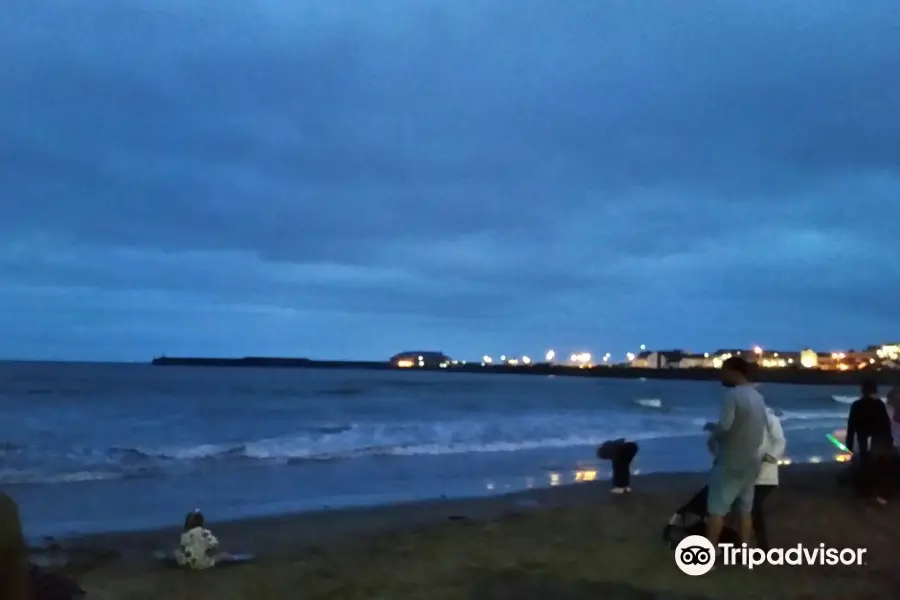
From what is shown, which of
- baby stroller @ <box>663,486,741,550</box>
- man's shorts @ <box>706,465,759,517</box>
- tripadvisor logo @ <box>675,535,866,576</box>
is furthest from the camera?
baby stroller @ <box>663,486,741,550</box>

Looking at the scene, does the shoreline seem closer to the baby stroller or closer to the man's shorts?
the baby stroller

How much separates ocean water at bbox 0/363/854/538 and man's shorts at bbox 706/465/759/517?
7.67m

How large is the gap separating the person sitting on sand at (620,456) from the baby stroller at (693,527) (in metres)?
4.14

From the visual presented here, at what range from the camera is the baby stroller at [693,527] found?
7574 millimetres

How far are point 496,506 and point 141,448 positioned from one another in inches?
518

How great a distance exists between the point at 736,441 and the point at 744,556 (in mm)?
1232

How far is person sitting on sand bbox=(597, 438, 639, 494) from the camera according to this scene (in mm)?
13188

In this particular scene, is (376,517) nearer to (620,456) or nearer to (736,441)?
(620,456)

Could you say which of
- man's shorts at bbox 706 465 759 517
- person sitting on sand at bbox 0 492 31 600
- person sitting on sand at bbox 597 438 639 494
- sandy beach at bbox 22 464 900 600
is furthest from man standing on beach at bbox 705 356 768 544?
person sitting on sand at bbox 597 438 639 494

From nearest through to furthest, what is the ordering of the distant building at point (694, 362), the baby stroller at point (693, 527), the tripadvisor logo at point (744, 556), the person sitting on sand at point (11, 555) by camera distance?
the person sitting on sand at point (11, 555) → the tripadvisor logo at point (744, 556) → the baby stroller at point (693, 527) → the distant building at point (694, 362)

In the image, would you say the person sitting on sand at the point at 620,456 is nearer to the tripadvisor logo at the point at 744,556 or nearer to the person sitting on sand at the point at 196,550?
the tripadvisor logo at the point at 744,556

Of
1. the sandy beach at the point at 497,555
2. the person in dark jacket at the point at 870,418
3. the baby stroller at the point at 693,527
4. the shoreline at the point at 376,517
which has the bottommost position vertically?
the shoreline at the point at 376,517

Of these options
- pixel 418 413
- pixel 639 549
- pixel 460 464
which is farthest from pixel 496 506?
pixel 418 413

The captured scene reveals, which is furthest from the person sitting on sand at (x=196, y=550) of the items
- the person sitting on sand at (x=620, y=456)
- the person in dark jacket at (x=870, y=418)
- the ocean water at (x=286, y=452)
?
the person in dark jacket at (x=870, y=418)
